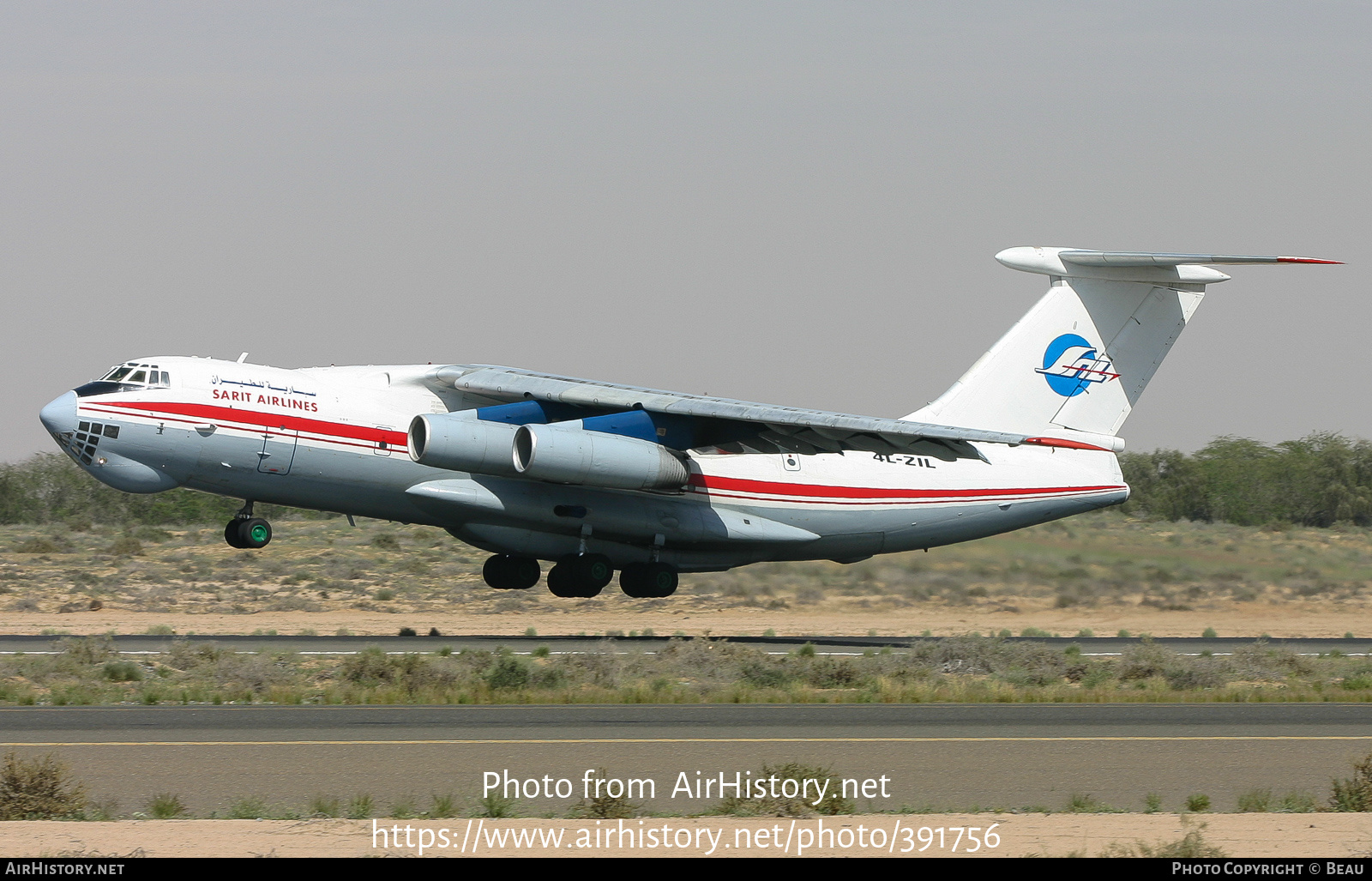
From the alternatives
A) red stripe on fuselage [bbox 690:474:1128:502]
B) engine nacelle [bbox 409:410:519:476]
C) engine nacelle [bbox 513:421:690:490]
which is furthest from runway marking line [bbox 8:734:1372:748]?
red stripe on fuselage [bbox 690:474:1128:502]

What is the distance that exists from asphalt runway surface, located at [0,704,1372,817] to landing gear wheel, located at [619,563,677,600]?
23.6 feet

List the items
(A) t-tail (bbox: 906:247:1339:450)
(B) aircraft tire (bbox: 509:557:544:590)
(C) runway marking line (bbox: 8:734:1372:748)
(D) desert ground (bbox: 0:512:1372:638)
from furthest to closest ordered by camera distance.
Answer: (D) desert ground (bbox: 0:512:1372:638) < (A) t-tail (bbox: 906:247:1339:450) < (B) aircraft tire (bbox: 509:557:544:590) < (C) runway marking line (bbox: 8:734:1372:748)

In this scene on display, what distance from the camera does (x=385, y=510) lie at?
2011cm

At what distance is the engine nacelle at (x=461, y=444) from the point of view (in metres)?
18.5

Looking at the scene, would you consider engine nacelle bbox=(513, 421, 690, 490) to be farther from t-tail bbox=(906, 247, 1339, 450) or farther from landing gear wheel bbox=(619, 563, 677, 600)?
t-tail bbox=(906, 247, 1339, 450)

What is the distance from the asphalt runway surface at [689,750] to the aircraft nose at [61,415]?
5.51 metres

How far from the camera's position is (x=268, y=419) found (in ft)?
62.4

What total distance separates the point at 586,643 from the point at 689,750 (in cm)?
981

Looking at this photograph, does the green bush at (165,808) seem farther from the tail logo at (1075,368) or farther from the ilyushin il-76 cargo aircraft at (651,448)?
the tail logo at (1075,368)

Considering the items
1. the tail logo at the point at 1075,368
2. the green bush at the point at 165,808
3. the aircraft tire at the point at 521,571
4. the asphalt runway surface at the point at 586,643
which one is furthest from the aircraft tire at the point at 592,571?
the green bush at the point at 165,808

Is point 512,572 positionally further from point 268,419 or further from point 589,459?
point 268,419

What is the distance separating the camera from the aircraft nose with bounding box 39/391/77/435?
1828cm

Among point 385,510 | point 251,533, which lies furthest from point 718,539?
point 251,533

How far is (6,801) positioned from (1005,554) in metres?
17.3
